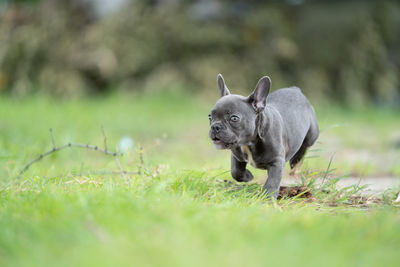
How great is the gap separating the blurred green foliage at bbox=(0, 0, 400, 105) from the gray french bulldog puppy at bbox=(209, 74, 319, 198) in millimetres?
7804

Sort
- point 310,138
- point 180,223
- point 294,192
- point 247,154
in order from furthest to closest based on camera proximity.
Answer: point 310,138 → point 294,192 → point 247,154 → point 180,223

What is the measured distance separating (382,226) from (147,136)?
213 inches

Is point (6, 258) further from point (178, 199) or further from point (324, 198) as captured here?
point (324, 198)

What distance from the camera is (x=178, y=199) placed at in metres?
2.62

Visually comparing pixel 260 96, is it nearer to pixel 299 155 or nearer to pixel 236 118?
pixel 236 118

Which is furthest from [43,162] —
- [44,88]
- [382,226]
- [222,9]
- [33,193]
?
[222,9]

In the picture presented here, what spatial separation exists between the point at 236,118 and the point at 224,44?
931 centimetres

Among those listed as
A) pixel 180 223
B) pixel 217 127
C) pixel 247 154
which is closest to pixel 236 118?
pixel 217 127

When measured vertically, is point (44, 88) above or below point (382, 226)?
above

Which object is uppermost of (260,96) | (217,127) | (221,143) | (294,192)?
(260,96)

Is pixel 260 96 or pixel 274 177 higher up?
pixel 260 96

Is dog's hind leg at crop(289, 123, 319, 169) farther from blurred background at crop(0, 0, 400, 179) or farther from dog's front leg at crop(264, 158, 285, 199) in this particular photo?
blurred background at crop(0, 0, 400, 179)

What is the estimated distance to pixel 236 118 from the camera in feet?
9.44

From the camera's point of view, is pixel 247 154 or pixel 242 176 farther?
pixel 242 176
